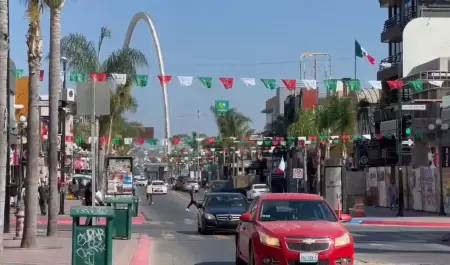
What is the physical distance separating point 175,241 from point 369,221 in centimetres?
1540

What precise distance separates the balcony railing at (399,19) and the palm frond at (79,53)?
1030 inches

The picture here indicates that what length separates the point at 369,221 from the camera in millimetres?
41562

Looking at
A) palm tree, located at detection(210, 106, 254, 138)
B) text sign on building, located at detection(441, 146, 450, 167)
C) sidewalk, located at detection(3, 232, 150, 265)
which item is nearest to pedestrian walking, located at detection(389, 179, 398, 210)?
text sign on building, located at detection(441, 146, 450, 167)

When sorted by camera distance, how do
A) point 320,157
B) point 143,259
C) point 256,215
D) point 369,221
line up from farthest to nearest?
point 320,157 < point 369,221 < point 143,259 < point 256,215

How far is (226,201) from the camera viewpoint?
32.2 metres

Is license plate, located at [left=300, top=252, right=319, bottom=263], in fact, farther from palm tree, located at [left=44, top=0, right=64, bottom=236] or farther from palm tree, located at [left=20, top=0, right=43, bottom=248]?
palm tree, located at [left=44, top=0, right=64, bottom=236]

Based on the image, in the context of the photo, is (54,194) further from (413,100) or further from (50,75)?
(413,100)

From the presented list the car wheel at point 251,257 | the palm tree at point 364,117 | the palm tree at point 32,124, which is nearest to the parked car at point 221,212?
the palm tree at point 32,124

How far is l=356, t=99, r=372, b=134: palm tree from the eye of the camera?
73.6 m

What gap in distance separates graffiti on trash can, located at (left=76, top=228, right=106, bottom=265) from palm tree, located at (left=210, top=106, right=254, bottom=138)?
316 ft

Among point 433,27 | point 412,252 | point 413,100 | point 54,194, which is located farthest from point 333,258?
point 433,27

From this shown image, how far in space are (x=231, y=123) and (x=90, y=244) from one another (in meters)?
97.3

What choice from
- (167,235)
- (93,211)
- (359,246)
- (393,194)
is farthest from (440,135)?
(93,211)

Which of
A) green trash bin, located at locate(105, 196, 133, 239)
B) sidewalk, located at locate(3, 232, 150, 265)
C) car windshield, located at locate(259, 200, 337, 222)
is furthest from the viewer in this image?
green trash bin, located at locate(105, 196, 133, 239)
